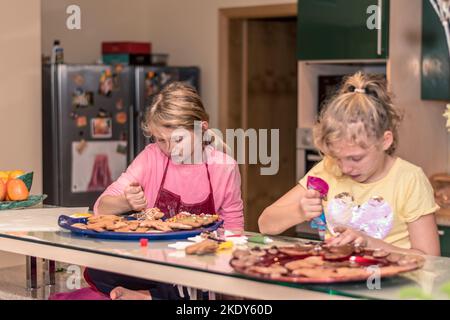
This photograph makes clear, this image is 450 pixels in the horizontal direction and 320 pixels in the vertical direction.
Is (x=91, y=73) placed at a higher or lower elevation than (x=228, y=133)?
higher

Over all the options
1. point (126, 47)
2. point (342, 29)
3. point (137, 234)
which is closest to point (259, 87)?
point (126, 47)

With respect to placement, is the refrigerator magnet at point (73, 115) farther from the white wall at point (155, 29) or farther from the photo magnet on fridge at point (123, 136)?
the white wall at point (155, 29)

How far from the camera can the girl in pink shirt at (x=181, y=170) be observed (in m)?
2.98

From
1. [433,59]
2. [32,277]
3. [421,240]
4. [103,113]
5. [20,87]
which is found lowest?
[32,277]

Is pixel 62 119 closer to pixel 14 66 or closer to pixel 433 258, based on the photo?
pixel 14 66

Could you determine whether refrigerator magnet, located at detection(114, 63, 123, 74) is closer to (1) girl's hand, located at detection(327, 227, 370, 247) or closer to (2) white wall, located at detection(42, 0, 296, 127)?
(2) white wall, located at detection(42, 0, 296, 127)

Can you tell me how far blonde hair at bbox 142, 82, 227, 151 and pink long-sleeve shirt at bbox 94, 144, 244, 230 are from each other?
0.59 ft

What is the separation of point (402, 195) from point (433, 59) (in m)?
2.20

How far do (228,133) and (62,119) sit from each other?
1235 millimetres

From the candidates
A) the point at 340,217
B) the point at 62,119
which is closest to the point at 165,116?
the point at 340,217

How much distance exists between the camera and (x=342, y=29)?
185 inches

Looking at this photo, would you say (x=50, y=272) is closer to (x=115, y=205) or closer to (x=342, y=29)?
(x=115, y=205)

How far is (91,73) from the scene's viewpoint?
5.59 metres

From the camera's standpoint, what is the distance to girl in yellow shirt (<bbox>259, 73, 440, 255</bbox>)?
2.39 m
